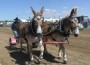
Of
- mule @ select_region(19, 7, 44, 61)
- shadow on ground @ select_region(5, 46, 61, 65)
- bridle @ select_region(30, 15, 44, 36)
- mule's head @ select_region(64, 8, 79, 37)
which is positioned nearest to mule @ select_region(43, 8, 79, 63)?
mule's head @ select_region(64, 8, 79, 37)

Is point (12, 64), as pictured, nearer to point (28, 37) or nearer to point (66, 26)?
point (28, 37)

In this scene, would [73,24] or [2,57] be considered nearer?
[73,24]

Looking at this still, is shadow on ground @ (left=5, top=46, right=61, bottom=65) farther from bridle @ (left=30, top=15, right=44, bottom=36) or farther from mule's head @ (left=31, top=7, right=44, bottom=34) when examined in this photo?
mule's head @ (left=31, top=7, right=44, bottom=34)

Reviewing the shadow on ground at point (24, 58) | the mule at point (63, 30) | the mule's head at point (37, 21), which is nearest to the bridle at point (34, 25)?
the mule's head at point (37, 21)

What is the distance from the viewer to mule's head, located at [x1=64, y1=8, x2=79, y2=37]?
1162 centimetres

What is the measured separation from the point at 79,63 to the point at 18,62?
2883 millimetres

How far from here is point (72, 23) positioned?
11820 mm

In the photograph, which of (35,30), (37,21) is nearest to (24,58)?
(35,30)

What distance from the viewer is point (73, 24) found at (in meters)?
11.8

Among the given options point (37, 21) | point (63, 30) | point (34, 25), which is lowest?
point (63, 30)

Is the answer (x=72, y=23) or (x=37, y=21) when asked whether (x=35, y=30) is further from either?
(x=72, y=23)

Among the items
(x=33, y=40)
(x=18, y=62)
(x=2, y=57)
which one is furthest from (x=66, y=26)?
(x=2, y=57)

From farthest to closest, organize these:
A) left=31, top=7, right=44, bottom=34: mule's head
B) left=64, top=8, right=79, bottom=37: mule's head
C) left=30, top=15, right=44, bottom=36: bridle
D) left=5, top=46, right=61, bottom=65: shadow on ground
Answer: left=5, top=46, right=61, bottom=65: shadow on ground, left=64, top=8, right=79, bottom=37: mule's head, left=30, top=15, right=44, bottom=36: bridle, left=31, top=7, right=44, bottom=34: mule's head

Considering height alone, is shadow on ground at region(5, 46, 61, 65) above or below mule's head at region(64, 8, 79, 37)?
below
